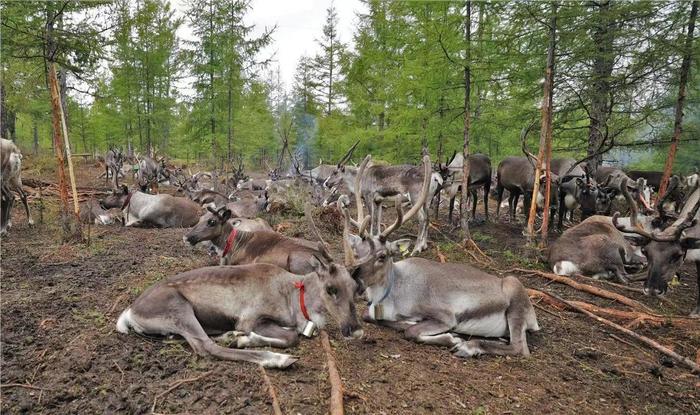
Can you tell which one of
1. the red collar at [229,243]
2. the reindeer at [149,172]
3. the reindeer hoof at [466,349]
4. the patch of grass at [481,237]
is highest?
the reindeer at [149,172]

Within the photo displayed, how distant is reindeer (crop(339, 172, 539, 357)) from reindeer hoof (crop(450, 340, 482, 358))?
0.01 m

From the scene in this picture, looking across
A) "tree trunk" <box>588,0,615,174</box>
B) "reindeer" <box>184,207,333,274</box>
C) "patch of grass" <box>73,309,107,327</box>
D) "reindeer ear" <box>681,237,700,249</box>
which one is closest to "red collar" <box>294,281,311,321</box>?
"reindeer" <box>184,207,333,274</box>

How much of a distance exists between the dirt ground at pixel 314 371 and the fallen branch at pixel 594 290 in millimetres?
224

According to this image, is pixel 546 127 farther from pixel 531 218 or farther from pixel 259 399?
pixel 259 399

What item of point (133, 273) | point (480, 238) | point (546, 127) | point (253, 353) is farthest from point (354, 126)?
point (253, 353)

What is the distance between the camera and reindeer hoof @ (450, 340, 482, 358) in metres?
4.25

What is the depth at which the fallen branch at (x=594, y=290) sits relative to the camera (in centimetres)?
576

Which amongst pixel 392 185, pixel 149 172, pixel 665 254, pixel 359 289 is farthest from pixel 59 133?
pixel 149 172

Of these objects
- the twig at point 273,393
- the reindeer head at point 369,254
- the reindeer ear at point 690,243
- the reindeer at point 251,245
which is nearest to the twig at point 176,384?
the twig at point 273,393

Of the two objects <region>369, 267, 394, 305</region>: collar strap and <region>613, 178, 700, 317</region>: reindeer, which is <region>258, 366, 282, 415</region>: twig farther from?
<region>613, 178, 700, 317</region>: reindeer

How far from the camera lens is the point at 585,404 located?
11.5ft

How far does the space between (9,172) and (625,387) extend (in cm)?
1179

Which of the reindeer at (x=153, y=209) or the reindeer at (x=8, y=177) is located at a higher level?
the reindeer at (x=8, y=177)

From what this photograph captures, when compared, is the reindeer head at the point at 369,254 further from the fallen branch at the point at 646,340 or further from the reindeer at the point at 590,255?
the reindeer at the point at 590,255
